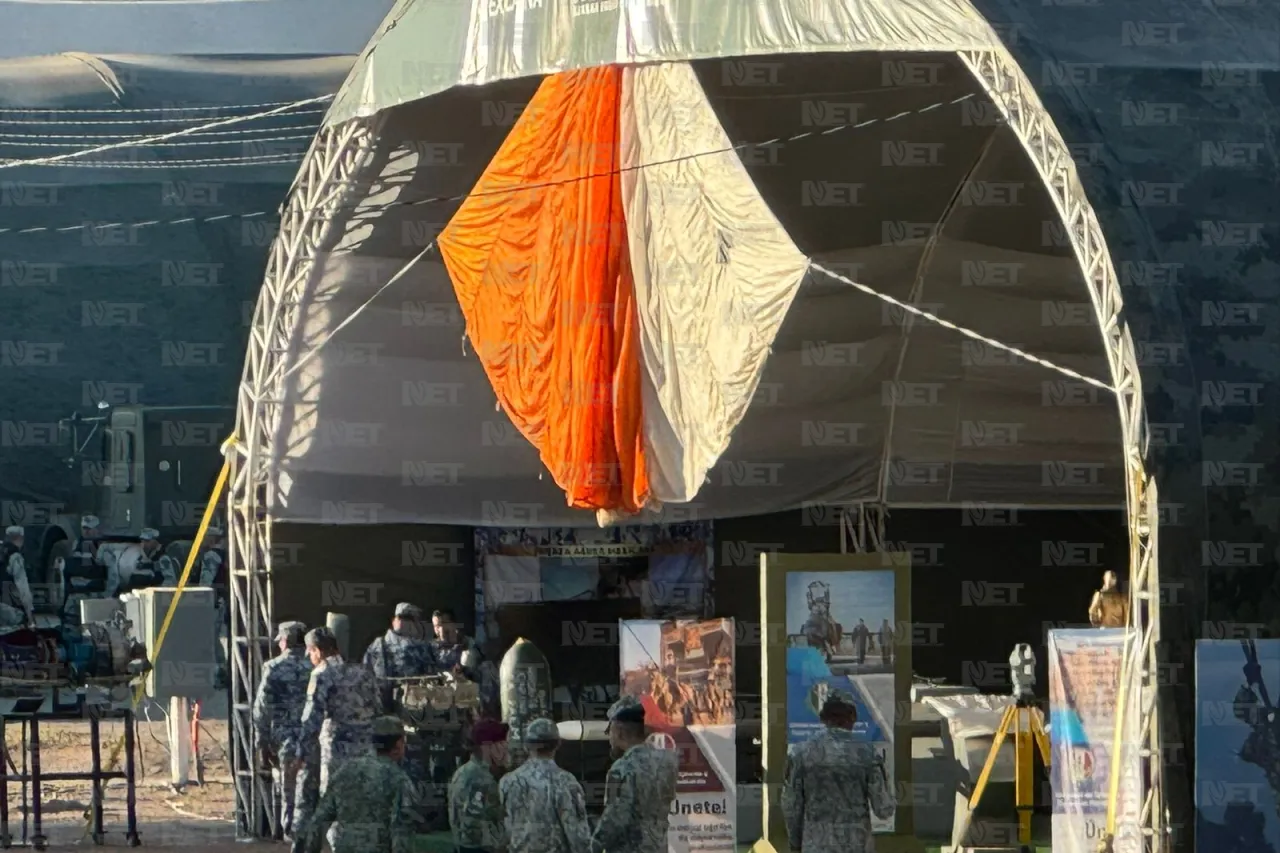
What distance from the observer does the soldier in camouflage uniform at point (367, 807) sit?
33.2 ft

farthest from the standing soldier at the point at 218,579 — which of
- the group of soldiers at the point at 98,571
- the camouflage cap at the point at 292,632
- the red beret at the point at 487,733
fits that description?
the red beret at the point at 487,733

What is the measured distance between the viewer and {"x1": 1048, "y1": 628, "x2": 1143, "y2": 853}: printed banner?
11.2m

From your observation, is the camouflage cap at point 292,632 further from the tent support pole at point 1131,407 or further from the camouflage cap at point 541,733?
the tent support pole at point 1131,407

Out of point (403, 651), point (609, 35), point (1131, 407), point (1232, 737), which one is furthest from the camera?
point (403, 651)

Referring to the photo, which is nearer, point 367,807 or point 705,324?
point 367,807

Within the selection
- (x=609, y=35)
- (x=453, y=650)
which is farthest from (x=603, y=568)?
(x=609, y=35)

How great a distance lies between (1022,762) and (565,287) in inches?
174

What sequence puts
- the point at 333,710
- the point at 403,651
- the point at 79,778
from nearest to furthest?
the point at 333,710 < the point at 79,778 < the point at 403,651

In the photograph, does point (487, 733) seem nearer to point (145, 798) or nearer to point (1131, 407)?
point (1131, 407)

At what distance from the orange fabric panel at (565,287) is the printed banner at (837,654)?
6.08ft

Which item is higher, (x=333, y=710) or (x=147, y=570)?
(x=147, y=570)

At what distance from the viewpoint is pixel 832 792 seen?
10.6 m

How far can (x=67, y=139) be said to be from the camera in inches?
962

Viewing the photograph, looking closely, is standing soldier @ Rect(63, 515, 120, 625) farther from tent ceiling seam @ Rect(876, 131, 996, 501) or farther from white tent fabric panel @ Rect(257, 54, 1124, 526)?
tent ceiling seam @ Rect(876, 131, 996, 501)
